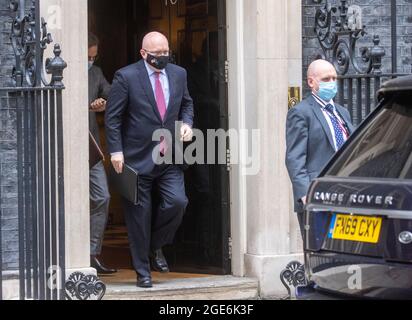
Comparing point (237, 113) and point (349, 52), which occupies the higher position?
→ point (349, 52)

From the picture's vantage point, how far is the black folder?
10078mm

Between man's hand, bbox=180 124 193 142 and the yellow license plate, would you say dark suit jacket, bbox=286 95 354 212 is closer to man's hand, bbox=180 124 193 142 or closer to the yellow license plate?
man's hand, bbox=180 124 193 142

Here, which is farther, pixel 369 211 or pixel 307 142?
pixel 307 142

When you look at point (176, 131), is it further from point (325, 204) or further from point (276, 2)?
point (325, 204)

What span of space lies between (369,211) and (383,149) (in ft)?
1.32

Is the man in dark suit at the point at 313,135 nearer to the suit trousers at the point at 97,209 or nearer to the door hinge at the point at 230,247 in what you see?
the door hinge at the point at 230,247

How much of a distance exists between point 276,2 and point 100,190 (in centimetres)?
221

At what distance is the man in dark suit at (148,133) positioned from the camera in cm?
1017

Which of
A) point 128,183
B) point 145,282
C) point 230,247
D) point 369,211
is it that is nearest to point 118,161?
point 128,183

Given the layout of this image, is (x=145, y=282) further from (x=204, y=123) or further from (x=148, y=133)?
(x=204, y=123)

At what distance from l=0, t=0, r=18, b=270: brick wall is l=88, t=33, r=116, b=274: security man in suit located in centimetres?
108

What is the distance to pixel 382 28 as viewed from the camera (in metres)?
11.5

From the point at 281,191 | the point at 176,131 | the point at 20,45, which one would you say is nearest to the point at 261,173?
the point at 281,191

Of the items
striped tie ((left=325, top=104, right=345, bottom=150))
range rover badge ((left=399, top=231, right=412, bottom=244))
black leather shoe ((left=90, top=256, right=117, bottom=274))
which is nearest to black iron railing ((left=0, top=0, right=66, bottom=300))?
striped tie ((left=325, top=104, right=345, bottom=150))
